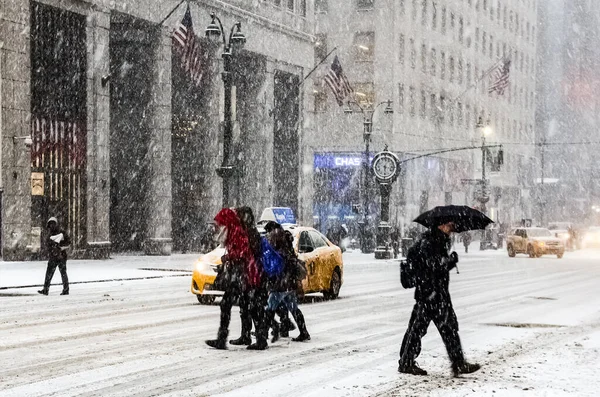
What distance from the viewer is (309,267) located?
1830 cm

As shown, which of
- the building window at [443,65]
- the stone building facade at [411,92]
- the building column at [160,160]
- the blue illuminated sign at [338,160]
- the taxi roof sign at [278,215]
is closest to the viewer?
the taxi roof sign at [278,215]

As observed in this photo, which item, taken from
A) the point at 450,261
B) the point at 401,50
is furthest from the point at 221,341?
the point at 401,50

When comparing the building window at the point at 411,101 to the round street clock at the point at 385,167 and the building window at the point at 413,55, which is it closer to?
the building window at the point at 413,55

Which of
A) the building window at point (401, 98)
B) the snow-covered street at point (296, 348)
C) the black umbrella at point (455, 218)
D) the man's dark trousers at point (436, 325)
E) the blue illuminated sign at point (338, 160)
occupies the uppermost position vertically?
the building window at point (401, 98)

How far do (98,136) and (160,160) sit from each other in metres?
4.94

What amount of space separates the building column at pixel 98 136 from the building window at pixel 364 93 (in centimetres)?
2747

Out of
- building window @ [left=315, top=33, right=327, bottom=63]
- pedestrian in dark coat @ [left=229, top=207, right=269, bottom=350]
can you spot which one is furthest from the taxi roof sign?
building window @ [left=315, top=33, right=327, bottom=63]

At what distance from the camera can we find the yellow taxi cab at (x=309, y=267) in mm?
17812

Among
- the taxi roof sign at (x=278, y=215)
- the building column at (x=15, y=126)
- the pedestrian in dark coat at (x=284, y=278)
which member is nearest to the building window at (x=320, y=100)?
the building column at (x=15, y=126)

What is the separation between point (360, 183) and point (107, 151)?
29.5 metres

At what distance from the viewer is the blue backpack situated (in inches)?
466

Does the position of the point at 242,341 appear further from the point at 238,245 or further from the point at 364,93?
the point at 364,93

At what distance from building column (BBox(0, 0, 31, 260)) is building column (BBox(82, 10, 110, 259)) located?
3.62 metres

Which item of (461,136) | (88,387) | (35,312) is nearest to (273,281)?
(88,387)
